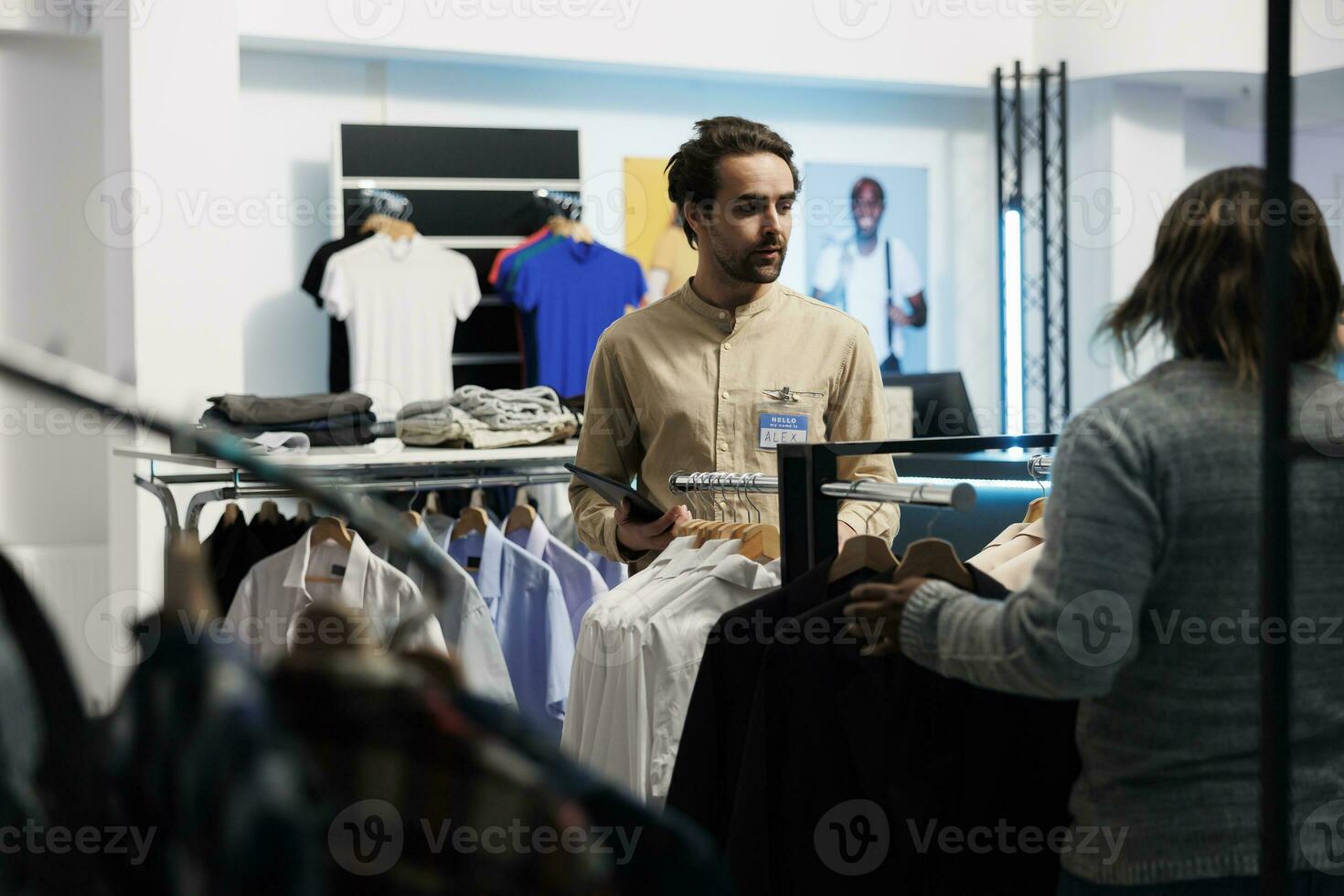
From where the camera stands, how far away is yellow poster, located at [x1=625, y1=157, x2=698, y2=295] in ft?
20.2

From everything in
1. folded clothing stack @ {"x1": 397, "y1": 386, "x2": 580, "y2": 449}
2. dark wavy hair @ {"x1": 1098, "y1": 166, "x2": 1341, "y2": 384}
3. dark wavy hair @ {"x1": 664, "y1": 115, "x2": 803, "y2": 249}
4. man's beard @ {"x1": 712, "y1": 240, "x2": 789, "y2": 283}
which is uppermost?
dark wavy hair @ {"x1": 664, "y1": 115, "x2": 803, "y2": 249}

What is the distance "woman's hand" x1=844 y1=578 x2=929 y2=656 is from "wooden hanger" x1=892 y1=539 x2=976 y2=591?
7cm

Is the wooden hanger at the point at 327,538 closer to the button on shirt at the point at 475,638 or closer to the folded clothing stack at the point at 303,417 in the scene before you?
the button on shirt at the point at 475,638

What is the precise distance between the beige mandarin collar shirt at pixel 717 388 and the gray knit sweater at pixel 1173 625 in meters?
1.27

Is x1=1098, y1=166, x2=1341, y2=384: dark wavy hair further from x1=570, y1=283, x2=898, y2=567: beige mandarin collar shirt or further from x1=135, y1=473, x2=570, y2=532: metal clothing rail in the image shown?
x1=135, y1=473, x2=570, y2=532: metal clothing rail

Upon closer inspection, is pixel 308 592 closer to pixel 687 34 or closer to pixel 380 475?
pixel 380 475

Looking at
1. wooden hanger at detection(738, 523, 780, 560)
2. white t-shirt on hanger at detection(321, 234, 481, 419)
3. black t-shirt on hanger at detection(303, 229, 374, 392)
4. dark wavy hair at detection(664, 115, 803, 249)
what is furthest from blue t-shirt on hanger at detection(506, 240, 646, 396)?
wooden hanger at detection(738, 523, 780, 560)

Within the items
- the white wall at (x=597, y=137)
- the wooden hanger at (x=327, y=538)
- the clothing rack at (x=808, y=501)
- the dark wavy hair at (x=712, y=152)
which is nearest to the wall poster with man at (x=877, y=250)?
the white wall at (x=597, y=137)

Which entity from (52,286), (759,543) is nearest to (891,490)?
(759,543)

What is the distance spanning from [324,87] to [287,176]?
42 cm

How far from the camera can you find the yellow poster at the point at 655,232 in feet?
20.2

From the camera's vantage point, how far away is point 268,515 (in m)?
3.29

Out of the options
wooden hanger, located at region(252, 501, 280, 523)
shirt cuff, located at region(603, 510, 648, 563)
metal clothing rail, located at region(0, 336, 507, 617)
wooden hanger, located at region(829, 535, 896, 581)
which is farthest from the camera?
wooden hanger, located at region(252, 501, 280, 523)

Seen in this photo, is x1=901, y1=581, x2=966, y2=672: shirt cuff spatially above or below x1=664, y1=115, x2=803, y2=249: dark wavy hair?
below
